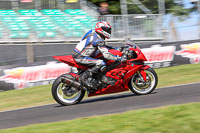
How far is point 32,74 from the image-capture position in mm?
13625

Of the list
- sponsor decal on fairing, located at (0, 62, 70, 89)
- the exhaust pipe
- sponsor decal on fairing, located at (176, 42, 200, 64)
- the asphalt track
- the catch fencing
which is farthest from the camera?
the catch fencing

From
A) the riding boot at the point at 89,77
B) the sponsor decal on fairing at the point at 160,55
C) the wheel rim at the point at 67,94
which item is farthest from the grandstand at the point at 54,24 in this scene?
the riding boot at the point at 89,77

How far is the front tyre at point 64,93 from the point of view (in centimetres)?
736

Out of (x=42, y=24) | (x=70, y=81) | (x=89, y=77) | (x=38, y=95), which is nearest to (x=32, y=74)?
(x=38, y=95)

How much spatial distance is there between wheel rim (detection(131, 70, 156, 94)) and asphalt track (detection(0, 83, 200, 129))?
18cm

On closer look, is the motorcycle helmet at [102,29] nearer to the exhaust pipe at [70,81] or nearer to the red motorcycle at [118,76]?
the red motorcycle at [118,76]

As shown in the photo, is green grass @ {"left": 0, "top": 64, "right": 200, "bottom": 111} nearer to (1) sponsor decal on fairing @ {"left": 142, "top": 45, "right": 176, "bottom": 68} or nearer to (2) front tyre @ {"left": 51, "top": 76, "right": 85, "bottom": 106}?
(1) sponsor decal on fairing @ {"left": 142, "top": 45, "right": 176, "bottom": 68}

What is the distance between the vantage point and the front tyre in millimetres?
7362

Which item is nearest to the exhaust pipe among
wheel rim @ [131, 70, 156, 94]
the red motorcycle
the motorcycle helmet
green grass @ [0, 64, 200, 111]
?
the red motorcycle

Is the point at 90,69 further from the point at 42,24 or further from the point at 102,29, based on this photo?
the point at 42,24

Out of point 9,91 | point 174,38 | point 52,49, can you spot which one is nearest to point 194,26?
point 174,38

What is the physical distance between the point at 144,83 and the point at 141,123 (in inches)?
122

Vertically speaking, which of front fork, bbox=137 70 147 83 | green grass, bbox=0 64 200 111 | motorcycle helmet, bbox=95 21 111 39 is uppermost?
motorcycle helmet, bbox=95 21 111 39

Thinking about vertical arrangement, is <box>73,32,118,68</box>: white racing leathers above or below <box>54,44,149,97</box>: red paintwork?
above
